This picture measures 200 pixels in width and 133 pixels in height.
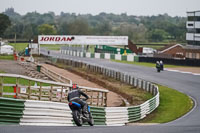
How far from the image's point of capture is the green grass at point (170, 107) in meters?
22.2

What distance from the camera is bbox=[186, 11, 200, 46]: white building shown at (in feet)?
263

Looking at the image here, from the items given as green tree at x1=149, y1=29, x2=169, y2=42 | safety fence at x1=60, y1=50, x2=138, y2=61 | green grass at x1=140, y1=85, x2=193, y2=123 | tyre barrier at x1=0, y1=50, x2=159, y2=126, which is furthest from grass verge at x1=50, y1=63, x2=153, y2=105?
green tree at x1=149, y1=29, x2=169, y2=42

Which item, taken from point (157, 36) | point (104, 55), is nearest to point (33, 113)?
point (104, 55)

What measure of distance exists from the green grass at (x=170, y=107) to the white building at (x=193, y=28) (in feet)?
163

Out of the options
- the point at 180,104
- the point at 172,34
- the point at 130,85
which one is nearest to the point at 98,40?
the point at 130,85

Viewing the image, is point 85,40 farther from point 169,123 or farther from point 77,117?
point 77,117

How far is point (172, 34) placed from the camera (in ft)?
561

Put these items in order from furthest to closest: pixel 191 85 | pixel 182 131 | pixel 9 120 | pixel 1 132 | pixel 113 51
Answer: pixel 113 51
pixel 191 85
pixel 9 120
pixel 182 131
pixel 1 132

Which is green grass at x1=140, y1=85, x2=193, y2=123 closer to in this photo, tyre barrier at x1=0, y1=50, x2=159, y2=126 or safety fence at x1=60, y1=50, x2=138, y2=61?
tyre barrier at x1=0, y1=50, x2=159, y2=126

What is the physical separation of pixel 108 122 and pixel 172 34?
156 meters

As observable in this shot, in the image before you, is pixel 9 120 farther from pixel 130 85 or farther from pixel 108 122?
pixel 130 85

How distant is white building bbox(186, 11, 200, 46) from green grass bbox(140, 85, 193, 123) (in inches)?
1957

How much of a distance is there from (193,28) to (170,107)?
2303 inches

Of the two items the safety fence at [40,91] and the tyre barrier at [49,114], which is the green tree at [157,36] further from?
the tyre barrier at [49,114]
